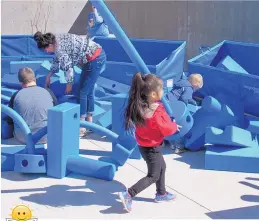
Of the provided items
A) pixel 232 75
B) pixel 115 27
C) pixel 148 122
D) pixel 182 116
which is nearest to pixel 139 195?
pixel 148 122

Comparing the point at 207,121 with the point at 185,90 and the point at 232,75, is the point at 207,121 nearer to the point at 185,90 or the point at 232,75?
the point at 185,90

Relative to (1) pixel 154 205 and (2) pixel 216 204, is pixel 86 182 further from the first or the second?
(2) pixel 216 204

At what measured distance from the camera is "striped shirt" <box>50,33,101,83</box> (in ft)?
18.7

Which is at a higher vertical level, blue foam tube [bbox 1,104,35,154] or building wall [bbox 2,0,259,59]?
building wall [bbox 2,0,259,59]

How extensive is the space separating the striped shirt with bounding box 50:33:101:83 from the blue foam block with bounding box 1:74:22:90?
162 centimetres

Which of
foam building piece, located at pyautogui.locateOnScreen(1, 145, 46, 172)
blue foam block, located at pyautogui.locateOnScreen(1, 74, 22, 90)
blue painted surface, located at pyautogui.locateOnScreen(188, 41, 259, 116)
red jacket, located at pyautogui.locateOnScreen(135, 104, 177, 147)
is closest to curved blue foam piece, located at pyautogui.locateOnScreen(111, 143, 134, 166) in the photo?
foam building piece, located at pyautogui.locateOnScreen(1, 145, 46, 172)

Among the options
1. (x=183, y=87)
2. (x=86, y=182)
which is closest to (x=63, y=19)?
(x=183, y=87)

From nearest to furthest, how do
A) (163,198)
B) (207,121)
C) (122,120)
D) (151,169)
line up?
1. (151,169)
2. (163,198)
3. (122,120)
4. (207,121)

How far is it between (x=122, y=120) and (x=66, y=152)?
2.72ft

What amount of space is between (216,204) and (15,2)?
39.0 feet

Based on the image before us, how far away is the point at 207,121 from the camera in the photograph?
5516 millimetres

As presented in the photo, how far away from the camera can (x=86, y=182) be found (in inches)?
185

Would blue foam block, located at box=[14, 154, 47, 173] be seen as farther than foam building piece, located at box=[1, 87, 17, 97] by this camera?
No

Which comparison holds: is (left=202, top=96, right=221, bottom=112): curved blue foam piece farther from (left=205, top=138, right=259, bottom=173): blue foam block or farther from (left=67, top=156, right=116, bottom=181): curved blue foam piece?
(left=67, top=156, right=116, bottom=181): curved blue foam piece
